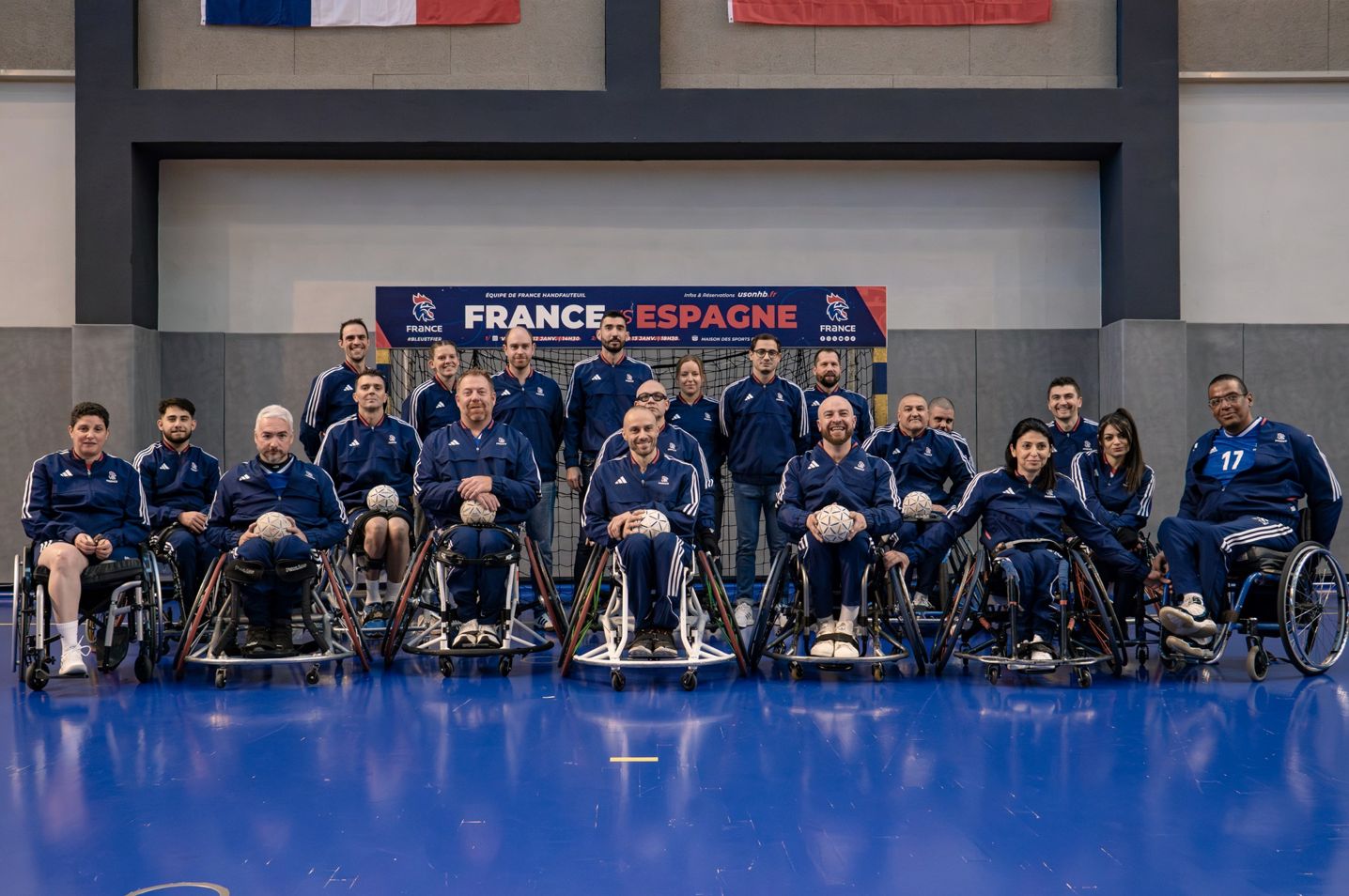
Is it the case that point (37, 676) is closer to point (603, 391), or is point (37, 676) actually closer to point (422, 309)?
point (603, 391)

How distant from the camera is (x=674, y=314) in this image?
29.0ft

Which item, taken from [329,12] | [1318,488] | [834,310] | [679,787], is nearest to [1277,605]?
[1318,488]

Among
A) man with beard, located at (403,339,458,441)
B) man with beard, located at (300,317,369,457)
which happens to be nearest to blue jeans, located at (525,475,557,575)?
man with beard, located at (403,339,458,441)

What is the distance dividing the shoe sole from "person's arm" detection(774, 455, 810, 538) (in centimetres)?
156

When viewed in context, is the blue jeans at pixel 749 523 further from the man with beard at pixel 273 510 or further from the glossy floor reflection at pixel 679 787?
the man with beard at pixel 273 510

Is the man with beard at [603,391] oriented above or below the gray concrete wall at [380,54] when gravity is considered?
below

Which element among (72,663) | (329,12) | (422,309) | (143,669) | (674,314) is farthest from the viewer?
(674,314)

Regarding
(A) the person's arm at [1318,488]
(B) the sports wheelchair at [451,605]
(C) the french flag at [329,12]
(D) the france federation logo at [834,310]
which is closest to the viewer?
(B) the sports wheelchair at [451,605]

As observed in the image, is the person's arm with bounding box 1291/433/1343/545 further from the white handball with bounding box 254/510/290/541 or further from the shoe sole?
the white handball with bounding box 254/510/290/541

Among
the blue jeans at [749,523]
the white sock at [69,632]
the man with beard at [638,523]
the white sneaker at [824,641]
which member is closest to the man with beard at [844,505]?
the white sneaker at [824,641]

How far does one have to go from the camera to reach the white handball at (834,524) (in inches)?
195

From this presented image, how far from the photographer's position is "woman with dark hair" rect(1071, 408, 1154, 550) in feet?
18.2

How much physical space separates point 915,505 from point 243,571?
127 inches

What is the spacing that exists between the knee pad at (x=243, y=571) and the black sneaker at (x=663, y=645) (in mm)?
1679
